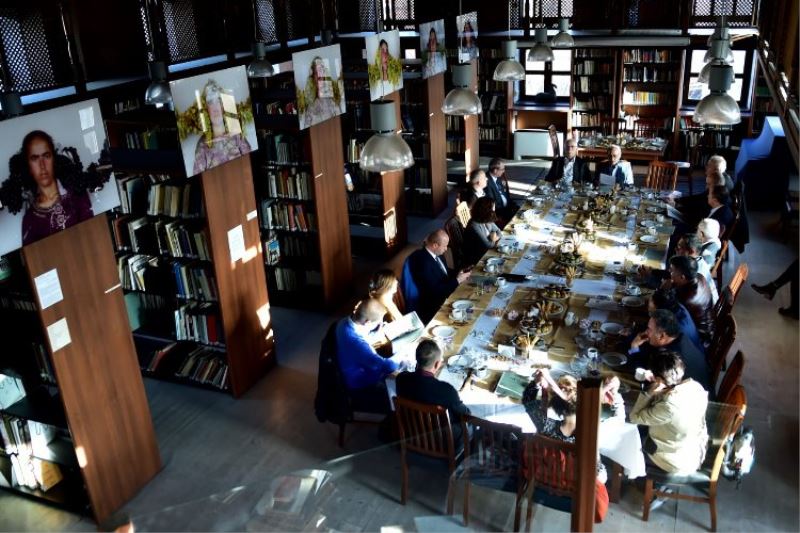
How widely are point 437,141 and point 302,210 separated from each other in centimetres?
351

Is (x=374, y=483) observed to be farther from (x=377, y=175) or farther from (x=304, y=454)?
(x=377, y=175)

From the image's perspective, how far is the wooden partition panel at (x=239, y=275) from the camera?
235 inches

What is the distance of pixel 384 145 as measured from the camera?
15.2ft

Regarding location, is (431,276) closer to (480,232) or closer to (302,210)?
(480,232)

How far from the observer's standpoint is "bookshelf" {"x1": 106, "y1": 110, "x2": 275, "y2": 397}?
616 cm

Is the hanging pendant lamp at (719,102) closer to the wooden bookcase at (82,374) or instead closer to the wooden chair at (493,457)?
the wooden chair at (493,457)

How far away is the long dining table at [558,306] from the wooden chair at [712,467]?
24 cm

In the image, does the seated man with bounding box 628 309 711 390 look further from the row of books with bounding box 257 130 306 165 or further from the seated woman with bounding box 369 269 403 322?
the row of books with bounding box 257 130 306 165

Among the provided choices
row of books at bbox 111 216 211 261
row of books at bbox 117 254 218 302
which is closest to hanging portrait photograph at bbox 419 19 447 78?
row of books at bbox 111 216 211 261

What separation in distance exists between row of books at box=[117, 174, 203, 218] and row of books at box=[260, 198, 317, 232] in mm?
1365

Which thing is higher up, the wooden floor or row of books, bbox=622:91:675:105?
row of books, bbox=622:91:675:105

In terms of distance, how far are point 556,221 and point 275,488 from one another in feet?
17.2

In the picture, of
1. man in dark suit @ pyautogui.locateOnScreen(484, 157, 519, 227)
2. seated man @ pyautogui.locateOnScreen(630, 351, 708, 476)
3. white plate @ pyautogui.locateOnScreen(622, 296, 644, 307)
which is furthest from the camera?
man in dark suit @ pyautogui.locateOnScreen(484, 157, 519, 227)

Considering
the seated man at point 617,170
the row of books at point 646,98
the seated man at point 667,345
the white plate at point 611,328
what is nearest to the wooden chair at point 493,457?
the seated man at point 667,345
